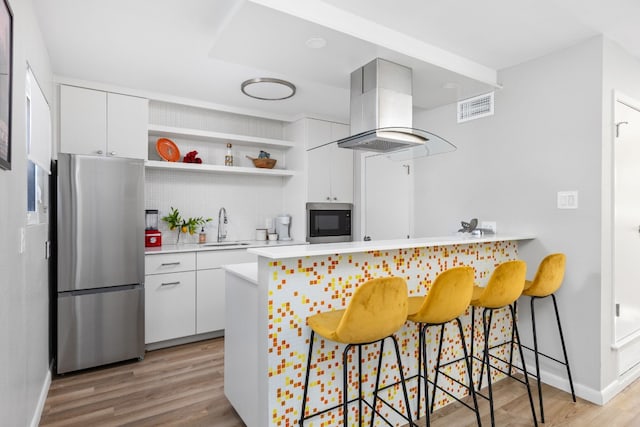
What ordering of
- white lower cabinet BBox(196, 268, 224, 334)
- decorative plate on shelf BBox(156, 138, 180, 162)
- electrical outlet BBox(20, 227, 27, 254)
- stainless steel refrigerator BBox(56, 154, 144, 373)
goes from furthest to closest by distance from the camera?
1. decorative plate on shelf BBox(156, 138, 180, 162)
2. white lower cabinet BBox(196, 268, 224, 334)
3. stainless steel refrigerator BBox(56, 154, 144, 373)
4. electrical outlet BBox(20, 227, 27, 254)

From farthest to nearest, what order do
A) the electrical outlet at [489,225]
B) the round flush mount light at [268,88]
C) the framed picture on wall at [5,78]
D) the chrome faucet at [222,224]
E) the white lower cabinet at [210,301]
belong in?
the chrome faucet at [222,224] < the white lower cabinet at [210,301] < the round flush mount light at [268,88] < the electrical outlet at [489,225] < the framed picture on wall at [5,78]

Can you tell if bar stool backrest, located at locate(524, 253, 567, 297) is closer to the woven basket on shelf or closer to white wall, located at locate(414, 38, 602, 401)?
white wall, located at locate(414, 38, 602, 401)

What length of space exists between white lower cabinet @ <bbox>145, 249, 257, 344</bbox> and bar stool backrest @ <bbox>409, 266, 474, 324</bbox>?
2357 millimetres

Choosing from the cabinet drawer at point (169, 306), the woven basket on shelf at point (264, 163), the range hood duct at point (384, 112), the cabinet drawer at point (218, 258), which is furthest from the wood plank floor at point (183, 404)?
the woven basket on shelf at point (264, 163)

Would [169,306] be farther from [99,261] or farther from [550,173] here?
[550,173]

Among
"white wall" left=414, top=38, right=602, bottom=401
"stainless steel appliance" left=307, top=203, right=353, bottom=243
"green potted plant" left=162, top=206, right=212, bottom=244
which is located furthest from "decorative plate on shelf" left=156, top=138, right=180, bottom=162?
"white wall" left=414, top=38, right=602, bottom=401

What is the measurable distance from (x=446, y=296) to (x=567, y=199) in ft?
4.78

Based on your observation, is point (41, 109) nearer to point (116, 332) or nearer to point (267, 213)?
point (116, 332)

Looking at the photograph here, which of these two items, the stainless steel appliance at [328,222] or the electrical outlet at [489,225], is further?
the stainless steel appliance at [328,222]

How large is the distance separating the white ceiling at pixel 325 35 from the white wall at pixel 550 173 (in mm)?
245

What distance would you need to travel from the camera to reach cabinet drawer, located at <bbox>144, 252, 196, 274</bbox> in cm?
333

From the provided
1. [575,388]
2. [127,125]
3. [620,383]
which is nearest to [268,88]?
[127,125]

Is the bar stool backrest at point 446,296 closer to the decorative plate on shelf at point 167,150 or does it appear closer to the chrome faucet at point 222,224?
the chrome faucet at point 222,224

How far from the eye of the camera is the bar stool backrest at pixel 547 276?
2340mm
